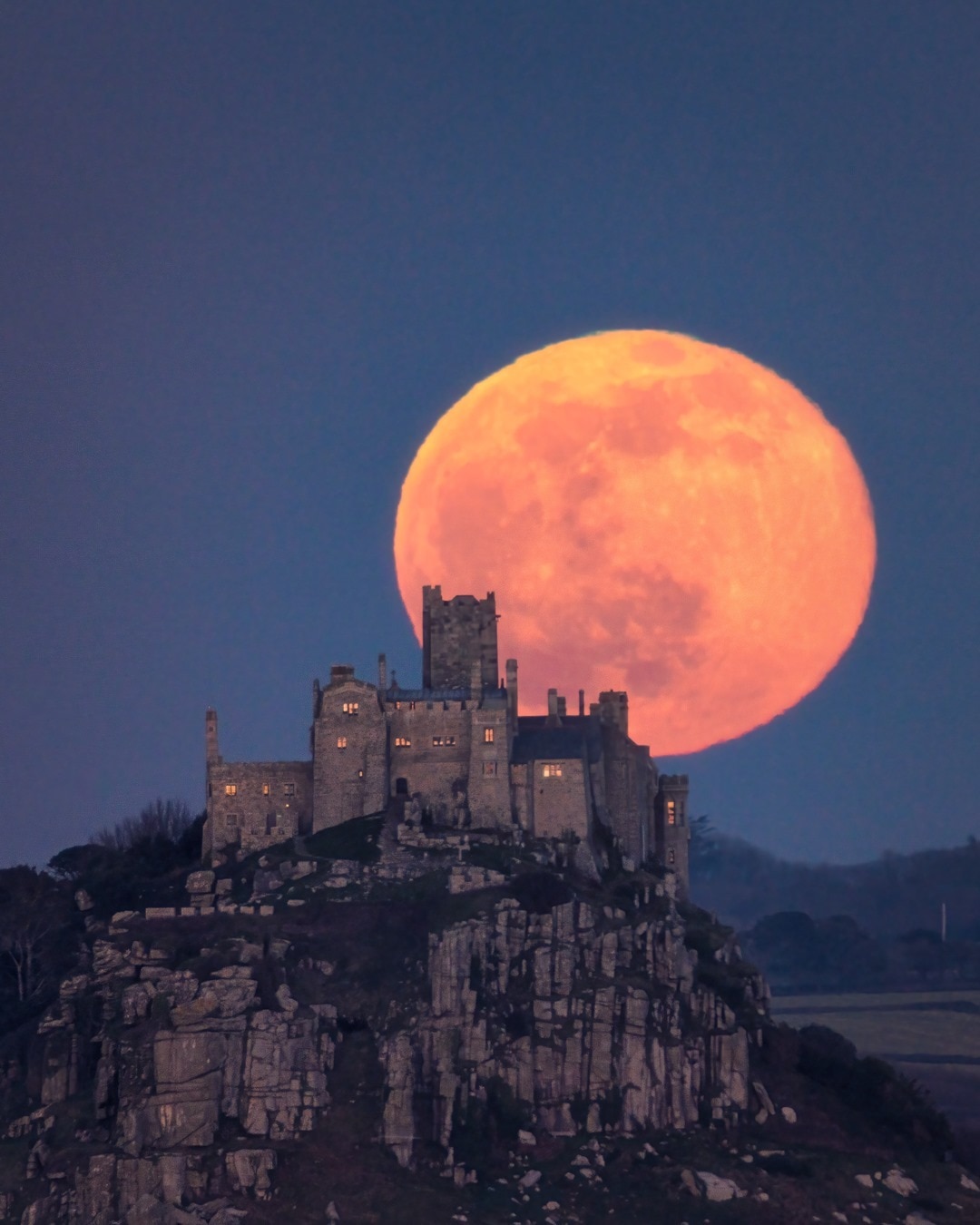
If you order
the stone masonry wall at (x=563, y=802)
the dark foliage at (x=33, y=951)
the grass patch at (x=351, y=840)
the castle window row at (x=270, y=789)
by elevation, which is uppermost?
the castle window row at (x=270, y=789)

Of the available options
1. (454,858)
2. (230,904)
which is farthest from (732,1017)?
(230,904)

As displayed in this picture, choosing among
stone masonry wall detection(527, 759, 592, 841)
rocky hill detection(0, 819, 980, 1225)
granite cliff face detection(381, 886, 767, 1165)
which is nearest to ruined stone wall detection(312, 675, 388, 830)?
rocky hill detection(0, 819, 980, 1225)

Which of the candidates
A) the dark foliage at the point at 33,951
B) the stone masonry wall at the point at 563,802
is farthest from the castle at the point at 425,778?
the dark foliage at the point at 33,951

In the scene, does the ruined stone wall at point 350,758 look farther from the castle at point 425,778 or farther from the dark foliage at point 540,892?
the dark foliage at point 540,892

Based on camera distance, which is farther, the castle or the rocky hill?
the castle

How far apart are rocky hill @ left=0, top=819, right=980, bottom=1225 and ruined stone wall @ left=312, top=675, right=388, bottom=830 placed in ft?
22.6

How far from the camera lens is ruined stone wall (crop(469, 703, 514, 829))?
193750mm

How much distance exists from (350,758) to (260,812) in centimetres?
784

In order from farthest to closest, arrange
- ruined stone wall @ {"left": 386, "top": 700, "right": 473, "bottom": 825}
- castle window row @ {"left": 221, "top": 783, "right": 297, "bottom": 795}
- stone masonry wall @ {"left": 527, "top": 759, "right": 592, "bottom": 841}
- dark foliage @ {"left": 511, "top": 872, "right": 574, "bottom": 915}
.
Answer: castle window row @ {"left": 221, "top": 783, "right": 297, "bottom": 795}, ruined stone wall @ {"left": 386, "top": 700, "right": 473, "bottom": 825}, stone masonry wall @ {"left": 527, "top": 759, "right": 592, "bottom": 841}, dark foliage @ {"left": 511, "top": 872, "right": 574, "bottom": 915}

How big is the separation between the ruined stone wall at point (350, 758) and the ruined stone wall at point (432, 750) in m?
1.12

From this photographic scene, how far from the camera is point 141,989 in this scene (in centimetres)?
17638

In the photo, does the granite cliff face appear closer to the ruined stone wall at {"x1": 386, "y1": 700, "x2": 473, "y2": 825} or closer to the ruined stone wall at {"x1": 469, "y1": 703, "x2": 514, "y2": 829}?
the ruined stone wall at {"x1": 469, "y1": 703, "x2": 514, "y2": 829}

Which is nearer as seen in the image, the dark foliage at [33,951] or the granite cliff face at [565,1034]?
the granite cliff face at [565,1034]

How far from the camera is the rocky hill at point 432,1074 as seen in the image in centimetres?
16800
